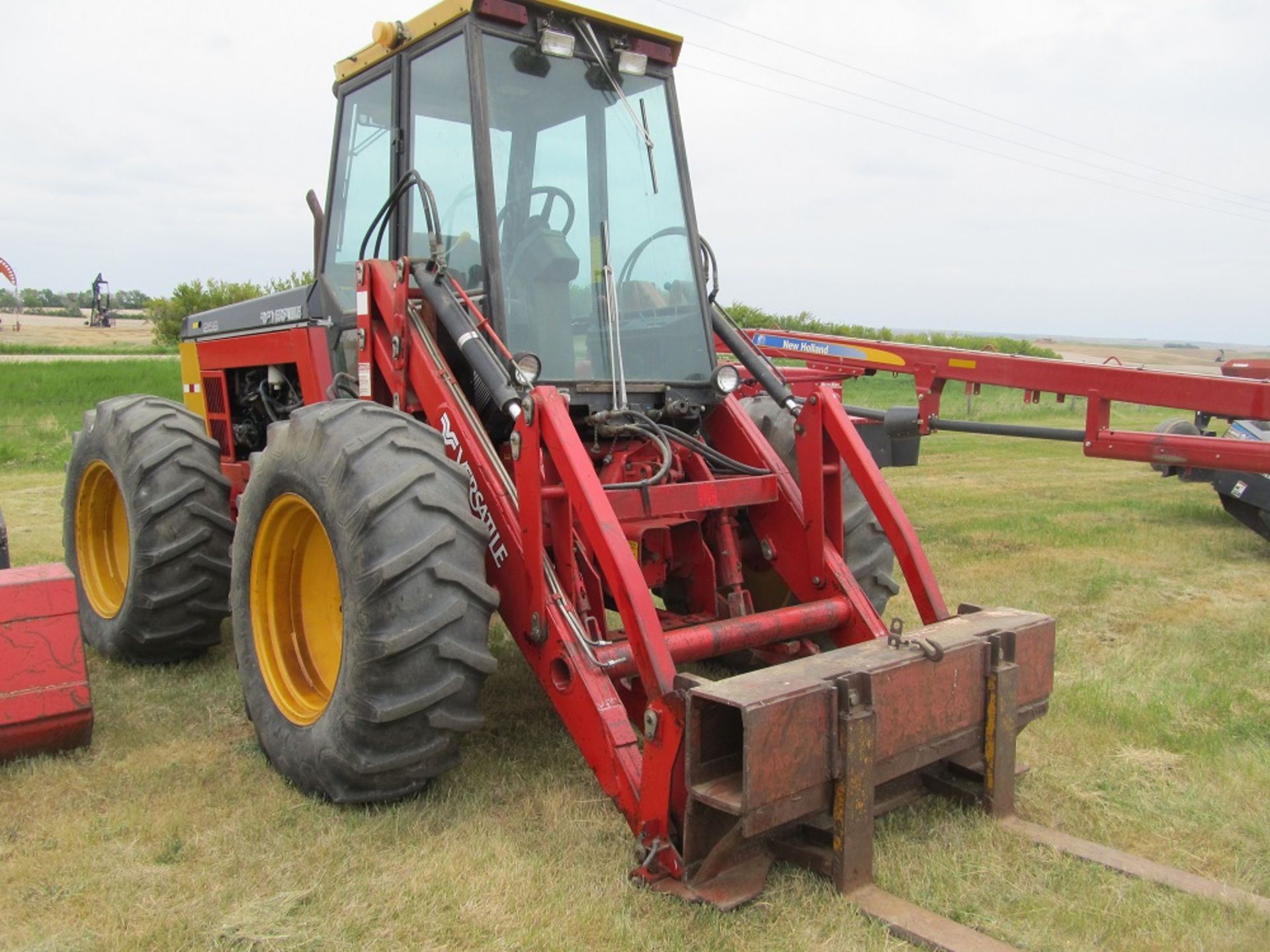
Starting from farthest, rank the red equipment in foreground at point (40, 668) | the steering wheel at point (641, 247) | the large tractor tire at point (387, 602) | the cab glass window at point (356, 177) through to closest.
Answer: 1. the cab glass window at point (356, 177)
2. the steering wheel at point (641, 247)
3. the red equipment in foreground at point (40, 668)
4. the large tractor tire at point (387, 602)

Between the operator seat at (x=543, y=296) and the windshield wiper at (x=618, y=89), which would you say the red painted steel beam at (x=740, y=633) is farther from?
the windshield wiper at (x=618, y=89)

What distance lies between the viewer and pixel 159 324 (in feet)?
145

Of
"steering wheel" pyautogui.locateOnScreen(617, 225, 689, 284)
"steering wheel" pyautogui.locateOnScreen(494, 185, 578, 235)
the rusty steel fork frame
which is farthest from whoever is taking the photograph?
"steering wheel" pyautogui.locateOnScreen(617, 225, 689, 284)

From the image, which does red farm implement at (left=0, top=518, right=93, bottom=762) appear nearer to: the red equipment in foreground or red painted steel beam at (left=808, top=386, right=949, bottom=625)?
the red equipment in foreground

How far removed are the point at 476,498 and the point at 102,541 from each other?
312 centimetres

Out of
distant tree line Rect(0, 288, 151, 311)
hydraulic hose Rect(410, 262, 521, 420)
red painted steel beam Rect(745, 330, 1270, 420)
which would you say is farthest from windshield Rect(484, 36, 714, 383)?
distant tree line Rect(0, 288, 151, 311)

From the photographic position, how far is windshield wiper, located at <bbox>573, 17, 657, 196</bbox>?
4.40 meters

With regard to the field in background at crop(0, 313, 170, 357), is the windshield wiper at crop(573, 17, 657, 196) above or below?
above

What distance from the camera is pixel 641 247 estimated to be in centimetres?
455

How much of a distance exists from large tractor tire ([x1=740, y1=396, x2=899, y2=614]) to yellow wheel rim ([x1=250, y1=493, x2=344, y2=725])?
5.87 ft

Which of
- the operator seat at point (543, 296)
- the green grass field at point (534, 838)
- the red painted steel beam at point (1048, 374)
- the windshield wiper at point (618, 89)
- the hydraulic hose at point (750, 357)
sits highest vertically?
the windshield wiper at point (618, 89)

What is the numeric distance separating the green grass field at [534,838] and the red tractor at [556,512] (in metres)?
0.15

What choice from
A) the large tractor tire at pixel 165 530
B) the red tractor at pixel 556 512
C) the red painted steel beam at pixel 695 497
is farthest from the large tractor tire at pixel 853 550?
the large tractor tire at pixel 165 530

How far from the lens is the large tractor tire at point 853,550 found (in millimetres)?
4500
